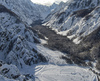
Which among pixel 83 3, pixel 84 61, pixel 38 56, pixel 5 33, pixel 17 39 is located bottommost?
pixel 84 61

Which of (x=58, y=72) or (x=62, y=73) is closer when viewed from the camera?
(x=62, y=73)

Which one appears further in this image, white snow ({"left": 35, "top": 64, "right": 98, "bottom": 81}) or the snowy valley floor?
the snowy valley floor

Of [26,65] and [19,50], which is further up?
[19,50]

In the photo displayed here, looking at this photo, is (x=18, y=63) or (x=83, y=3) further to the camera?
(x=83, y=3)

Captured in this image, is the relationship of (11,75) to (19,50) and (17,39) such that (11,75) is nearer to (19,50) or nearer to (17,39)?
(19,50)

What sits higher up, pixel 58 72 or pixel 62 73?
pixel 58 72

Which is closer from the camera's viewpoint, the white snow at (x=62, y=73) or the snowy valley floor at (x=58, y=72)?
the white snow at (x=62, y=73)

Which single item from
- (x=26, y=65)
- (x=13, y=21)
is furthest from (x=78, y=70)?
(x=13, y=21)

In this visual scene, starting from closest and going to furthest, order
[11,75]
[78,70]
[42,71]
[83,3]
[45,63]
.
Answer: [11,75] → [42,71] → [78,70] → [45,63] → [83,3]

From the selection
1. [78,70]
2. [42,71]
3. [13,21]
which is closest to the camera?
[42,71]
